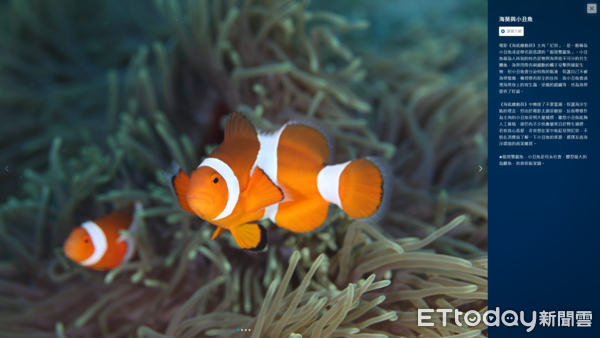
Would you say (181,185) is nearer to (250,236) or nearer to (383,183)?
(250,236)

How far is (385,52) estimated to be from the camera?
1.59 m

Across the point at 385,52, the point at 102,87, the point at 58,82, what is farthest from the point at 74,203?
the point at 385,52

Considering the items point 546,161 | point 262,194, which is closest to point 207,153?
point 262,194

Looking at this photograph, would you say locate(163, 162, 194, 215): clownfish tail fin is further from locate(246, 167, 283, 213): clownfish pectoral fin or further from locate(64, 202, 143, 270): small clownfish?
locate(64, 202, 143, 270): small clownfish

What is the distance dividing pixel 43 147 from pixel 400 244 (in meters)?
1.27

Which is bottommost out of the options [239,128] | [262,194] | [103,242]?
[103,242]

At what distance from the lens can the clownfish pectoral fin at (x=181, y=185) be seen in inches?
23.3

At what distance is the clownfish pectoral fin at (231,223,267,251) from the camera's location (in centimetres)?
61

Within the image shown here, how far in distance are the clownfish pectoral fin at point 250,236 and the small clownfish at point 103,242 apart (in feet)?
1.55

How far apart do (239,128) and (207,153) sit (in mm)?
451

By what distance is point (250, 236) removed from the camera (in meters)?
0.62

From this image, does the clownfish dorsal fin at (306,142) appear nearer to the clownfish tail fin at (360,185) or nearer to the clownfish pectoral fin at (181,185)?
the clownfish tail fin at (360,185)

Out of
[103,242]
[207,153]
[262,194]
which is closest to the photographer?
[262,194]

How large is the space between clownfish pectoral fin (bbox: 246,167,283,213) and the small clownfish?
51cm
